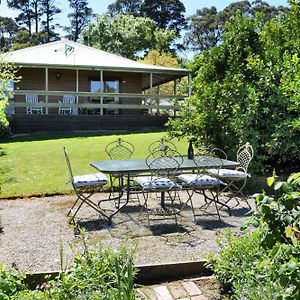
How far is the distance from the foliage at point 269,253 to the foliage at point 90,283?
79cm

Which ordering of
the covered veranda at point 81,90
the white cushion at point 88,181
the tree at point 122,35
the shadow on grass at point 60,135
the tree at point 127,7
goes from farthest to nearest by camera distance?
the tree at point 127,7 < the tree at point 122,35 < the covered veranda at point 81,90 < the shadow on grass at point 60,135 < the white cushion at point 88,181

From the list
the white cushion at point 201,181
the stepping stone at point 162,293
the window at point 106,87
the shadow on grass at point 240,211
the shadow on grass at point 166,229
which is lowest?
the shadow on grass at point 240,211

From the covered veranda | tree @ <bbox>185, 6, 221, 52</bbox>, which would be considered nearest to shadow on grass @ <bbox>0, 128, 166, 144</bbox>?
the covered veranda

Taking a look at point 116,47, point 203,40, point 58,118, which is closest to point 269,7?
point 203,40

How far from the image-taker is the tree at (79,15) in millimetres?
51750

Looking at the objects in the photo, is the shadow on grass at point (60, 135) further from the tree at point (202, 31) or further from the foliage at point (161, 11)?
the tree at point (202, 31)

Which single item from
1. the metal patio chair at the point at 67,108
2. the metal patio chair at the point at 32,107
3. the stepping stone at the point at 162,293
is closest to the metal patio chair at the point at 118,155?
the stepping stone at the point at 162,293

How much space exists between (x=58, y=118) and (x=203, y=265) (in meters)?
12.8

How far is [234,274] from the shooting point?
3072mm

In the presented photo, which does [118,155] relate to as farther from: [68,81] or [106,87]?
[106,87]

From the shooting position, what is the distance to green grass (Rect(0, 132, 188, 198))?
7.61 meters

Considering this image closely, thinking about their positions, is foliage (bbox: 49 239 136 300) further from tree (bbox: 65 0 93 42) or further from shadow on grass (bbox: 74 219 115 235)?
tree (bbox: 65 0 93 42)

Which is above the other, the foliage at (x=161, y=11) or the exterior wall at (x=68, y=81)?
the foliage at (x=161, y=11)

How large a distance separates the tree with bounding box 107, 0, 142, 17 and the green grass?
37181mm
